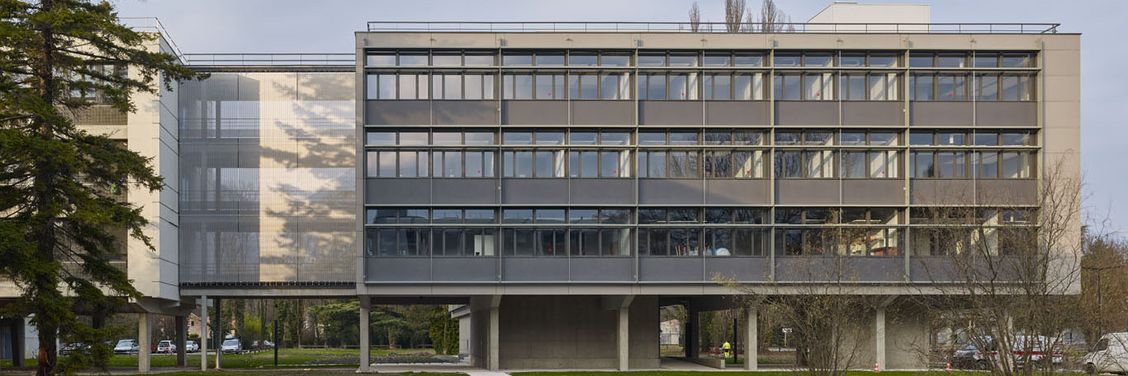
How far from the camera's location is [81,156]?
31516 millimetres

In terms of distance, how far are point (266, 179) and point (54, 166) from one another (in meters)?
18.5

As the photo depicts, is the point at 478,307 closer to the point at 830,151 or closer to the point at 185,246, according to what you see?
the point at 185,246

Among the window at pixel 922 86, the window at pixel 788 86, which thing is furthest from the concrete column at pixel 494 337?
the window at pixel 922 86

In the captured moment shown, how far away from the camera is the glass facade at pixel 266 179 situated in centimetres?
4909

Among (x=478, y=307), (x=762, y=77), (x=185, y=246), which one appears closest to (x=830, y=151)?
(x=762, y=77)

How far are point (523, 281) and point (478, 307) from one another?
21.8ft

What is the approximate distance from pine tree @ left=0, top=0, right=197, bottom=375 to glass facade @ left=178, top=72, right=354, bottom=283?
51.8 feet

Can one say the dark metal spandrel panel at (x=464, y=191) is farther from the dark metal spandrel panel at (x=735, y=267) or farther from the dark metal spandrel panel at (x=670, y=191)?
the dark metal spandrel panel at (x=735, y=267)

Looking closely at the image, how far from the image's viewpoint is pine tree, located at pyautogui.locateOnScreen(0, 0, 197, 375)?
98.2 feet

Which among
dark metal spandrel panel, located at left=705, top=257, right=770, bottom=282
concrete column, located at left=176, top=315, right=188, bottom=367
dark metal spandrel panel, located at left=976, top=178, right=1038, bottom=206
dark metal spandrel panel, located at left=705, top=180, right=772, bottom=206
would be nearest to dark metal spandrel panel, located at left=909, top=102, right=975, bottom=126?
dark metal spandrel panel, located at left=976, top=178, right=1038, bottom=206

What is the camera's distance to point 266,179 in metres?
49.1

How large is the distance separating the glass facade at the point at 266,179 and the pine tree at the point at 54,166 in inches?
622

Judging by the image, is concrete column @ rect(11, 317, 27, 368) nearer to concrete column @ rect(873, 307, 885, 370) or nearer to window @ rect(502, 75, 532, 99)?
window @ rect(502, 75, 532, 99)

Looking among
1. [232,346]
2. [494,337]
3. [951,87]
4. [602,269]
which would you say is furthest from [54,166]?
[232,346]
